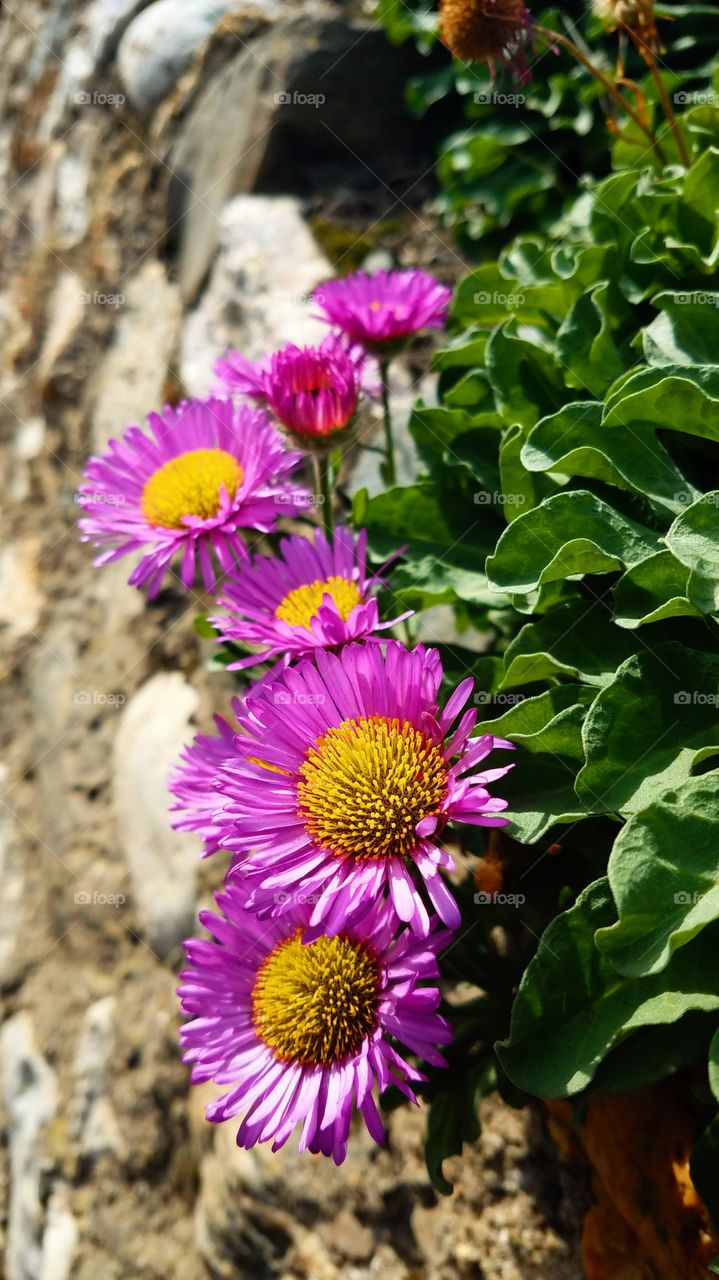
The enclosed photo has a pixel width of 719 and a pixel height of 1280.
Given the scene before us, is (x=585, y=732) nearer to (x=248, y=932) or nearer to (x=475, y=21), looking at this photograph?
(x=248, y=932)

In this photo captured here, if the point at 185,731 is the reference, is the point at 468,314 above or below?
above

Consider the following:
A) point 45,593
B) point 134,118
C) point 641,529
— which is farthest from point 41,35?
point 641,529

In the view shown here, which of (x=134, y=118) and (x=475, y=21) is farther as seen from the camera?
(x=134, y=118)

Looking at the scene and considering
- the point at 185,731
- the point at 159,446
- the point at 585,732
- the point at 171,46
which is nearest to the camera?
the point at 585,732

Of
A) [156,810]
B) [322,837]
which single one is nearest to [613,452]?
[322,837]

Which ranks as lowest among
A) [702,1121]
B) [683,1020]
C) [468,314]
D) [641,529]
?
[702,1121]

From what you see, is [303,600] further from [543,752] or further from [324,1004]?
[324,1004]

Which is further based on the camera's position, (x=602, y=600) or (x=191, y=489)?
(x=191, y=489)
